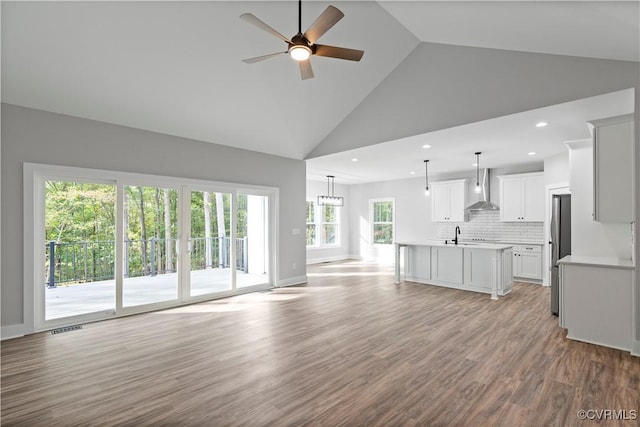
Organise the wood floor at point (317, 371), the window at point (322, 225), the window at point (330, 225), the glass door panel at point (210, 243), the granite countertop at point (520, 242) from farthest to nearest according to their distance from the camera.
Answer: the window at point (330, 225) → the window at point (322, 225) → the granite countertop at point (520, 242) → the glass door panel at point (210, 243) → the wood floor at point (317, 371)

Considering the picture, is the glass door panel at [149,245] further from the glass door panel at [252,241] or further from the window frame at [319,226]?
the window frame at [319,226]

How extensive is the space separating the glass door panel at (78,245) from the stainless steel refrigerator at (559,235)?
6.56 metres

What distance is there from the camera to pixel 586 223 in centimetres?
437

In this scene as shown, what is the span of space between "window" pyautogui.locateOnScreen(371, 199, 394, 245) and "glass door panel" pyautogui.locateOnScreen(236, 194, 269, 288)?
5381mm

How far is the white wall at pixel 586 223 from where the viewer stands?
417cm

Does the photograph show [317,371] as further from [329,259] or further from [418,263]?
[329,259]

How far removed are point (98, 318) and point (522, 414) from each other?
202 inches

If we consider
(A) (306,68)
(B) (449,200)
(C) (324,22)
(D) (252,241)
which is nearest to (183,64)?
(A) (306,68)

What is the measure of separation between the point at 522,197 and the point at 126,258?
8190 mm

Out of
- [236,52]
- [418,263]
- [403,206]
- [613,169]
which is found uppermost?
[236,52]

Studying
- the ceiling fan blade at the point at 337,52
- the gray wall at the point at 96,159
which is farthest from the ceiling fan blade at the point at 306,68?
the gray wall at the point at 96,159

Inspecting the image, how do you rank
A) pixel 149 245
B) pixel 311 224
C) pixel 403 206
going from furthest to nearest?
1. pixel 311 224
2. pixel 403 206
3. pixel 149 245

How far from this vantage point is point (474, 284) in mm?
6109

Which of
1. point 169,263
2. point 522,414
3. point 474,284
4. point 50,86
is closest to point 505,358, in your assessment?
point 522,414
